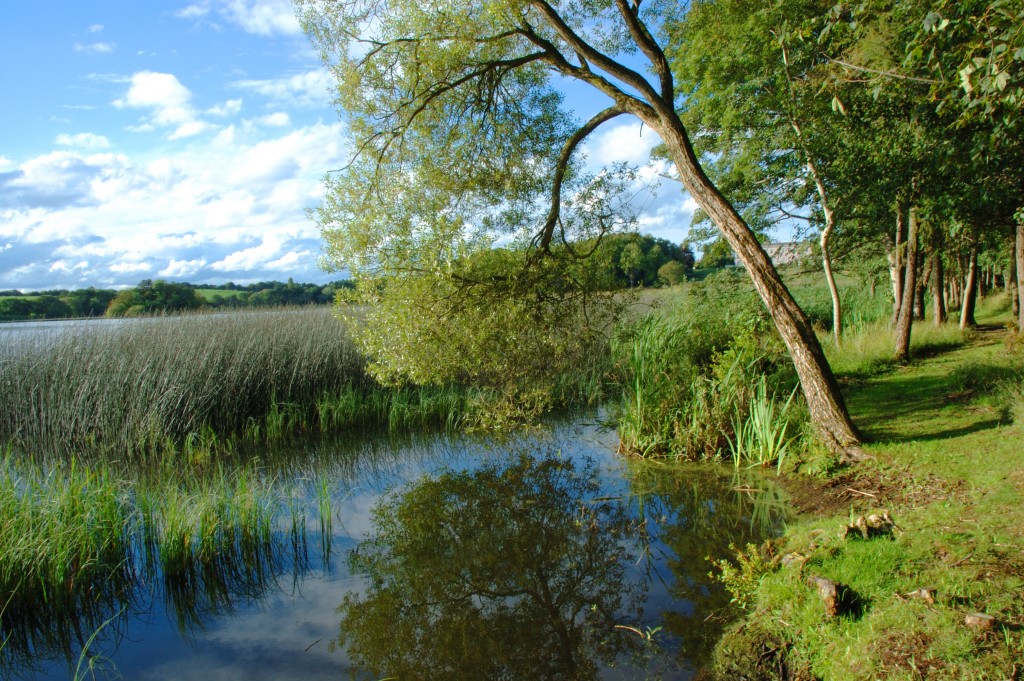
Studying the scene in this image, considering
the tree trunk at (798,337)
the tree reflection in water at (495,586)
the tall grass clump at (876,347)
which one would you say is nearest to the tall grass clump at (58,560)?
the tree reflection in water at (495,586)

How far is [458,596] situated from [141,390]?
706cm

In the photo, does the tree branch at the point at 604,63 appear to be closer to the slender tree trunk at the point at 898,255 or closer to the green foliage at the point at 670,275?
the slender tree trunk at the point at 898,255

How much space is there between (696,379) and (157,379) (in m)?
8.06

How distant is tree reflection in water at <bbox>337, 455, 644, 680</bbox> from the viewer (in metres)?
4.04

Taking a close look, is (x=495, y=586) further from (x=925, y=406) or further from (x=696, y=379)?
(x=925, y=406)

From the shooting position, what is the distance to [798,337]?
21.2 feet

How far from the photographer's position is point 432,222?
820 cm

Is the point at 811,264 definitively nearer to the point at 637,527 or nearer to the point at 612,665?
the point at 637,527

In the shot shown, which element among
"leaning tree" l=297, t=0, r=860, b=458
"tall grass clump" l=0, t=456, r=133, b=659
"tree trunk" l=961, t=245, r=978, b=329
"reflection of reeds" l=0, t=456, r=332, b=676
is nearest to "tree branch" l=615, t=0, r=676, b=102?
"leaning tree" l=297, t=0, r=860, b=458

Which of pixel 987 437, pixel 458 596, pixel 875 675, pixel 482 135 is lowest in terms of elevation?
pixel 458 596

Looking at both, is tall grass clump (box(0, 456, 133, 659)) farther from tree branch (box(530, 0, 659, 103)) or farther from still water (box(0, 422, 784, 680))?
tree branch (box(530, 0, 659, 103))

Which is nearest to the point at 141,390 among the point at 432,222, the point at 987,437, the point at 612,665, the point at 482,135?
the point at 432,222

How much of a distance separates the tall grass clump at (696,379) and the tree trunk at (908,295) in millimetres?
2906

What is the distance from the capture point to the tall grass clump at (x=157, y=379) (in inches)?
365
